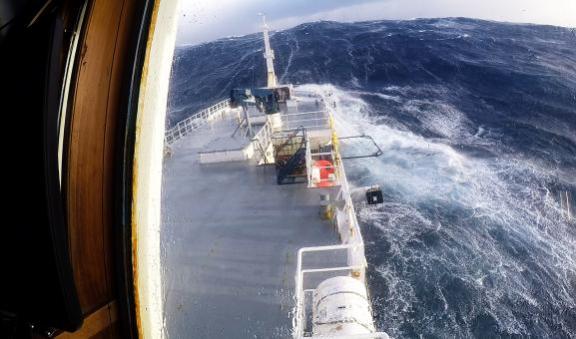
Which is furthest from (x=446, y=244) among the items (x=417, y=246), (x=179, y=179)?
(x=179, y=179)

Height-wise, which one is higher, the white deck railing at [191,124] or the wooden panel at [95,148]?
the wooden panel at [95,148]

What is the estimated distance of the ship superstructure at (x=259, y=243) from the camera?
6.89 m

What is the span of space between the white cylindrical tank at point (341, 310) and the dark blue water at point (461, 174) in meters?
3.93

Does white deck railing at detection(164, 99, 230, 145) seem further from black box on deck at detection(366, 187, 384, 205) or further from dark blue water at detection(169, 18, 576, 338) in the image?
black box on deck at detection(366, 187, 384, 205)

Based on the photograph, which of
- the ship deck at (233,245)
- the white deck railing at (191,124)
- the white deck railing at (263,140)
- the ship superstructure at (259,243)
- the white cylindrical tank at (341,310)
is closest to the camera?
the white cylindrical tank at (341,310)

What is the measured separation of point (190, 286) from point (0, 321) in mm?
7298

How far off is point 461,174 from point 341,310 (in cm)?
1427

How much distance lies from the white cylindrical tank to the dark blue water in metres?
3.93

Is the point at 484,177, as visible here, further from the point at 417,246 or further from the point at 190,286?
the point at 190,286

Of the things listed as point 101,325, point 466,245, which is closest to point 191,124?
point 466,245

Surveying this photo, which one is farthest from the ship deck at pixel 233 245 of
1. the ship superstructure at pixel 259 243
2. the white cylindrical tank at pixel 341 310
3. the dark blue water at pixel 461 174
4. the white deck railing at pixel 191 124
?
the white deck railing at pixel 191 124

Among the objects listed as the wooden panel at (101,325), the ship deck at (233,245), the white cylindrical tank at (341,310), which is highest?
the wooden panel at (101,325)

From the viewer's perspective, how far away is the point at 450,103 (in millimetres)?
29141

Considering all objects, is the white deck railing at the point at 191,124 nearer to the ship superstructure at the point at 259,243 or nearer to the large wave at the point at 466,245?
the ship superstructure at the point at 259,243
